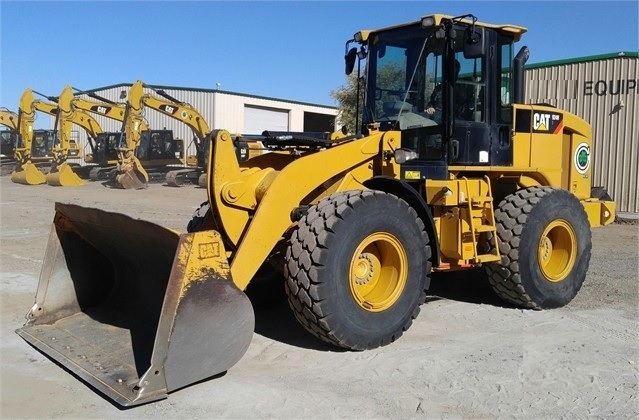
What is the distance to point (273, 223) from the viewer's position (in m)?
4.68

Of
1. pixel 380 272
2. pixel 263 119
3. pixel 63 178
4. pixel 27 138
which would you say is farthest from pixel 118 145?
pixel 380 272

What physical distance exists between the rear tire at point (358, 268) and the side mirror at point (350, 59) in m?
2.11

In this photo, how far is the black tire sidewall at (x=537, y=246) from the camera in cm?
609

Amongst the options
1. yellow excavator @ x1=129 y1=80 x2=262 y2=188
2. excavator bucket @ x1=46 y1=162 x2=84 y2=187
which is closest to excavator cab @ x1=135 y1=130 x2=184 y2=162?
yellow excavator @ x1=129 y1=80 x2=262 y2=188

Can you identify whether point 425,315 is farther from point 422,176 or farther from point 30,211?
point 30,211

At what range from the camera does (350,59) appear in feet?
21.8

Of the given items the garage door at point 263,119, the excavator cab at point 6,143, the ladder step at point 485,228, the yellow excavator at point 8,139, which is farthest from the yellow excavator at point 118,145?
the ladder step at point 485,228

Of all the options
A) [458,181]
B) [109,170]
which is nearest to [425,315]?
[458,181]

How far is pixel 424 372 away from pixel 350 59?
11.4ft

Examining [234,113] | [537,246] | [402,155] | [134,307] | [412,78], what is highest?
[234,113]

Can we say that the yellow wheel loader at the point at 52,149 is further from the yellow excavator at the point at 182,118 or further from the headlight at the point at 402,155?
the headlight at the point at 402,155

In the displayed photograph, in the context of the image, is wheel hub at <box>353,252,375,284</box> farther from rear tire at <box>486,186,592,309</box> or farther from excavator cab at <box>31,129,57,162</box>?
excavator cab at <box>31,129,57,162</box>

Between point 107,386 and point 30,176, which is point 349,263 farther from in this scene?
point 30,176

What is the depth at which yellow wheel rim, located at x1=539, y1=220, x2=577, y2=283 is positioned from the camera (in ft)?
21.3
